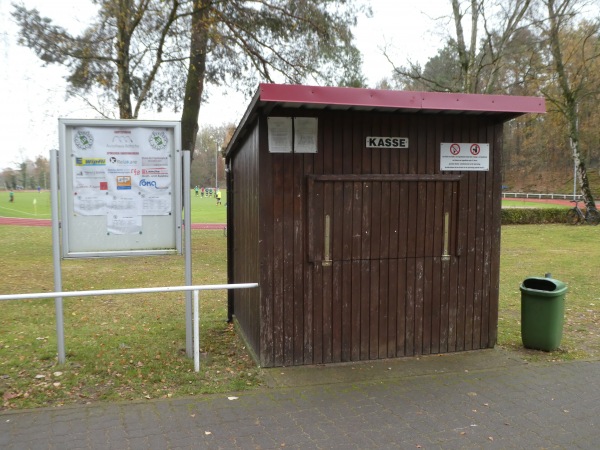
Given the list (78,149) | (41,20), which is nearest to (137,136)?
(78,149)

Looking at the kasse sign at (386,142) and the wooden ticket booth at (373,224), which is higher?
the kasse sign at (386,142)

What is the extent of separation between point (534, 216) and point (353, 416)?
941 inches

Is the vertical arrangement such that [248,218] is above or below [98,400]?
above

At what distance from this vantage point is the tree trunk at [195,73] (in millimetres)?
11922

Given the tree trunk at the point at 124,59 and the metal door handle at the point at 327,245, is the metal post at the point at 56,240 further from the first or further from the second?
the tree trunk at the point at 124,59

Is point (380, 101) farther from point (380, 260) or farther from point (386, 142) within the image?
point (380, 260)

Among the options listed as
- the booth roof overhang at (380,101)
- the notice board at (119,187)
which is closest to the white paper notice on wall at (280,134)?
the booth roof overhang at (380,101)

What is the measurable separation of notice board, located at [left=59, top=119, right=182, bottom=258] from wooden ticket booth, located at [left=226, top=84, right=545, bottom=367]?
0.85 metres

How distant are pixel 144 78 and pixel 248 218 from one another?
31.2ft

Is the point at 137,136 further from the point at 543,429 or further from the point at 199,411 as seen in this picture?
the point at 543,429

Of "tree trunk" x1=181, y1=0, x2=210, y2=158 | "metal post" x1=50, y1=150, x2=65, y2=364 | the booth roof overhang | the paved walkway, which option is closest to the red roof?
the booth roof overhang

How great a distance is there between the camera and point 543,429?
3.52 meters

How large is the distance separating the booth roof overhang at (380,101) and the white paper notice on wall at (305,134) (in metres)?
0.12

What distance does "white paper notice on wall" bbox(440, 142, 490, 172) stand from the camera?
4.99 meters
